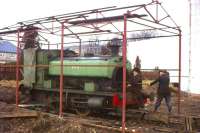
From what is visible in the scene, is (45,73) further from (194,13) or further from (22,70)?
(194,13)

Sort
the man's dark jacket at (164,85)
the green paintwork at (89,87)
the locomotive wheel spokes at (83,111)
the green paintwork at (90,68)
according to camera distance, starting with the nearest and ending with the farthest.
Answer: the green paintwork at (90,68) → the green paintwork at (89,87) → the locomotive wheel spokes at (83,111) → the man's dark jacket at (164,85)

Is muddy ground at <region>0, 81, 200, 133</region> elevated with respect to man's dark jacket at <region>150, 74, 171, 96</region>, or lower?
lower

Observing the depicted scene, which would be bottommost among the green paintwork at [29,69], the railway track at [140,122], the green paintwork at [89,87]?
the railway track at [140,122]

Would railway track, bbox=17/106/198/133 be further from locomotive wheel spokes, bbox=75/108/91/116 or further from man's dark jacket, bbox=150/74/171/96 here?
man's dark jacket, bbox=150/74/171/96

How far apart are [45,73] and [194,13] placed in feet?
43.2

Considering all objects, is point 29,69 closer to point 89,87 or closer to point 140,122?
Result: point 89,87

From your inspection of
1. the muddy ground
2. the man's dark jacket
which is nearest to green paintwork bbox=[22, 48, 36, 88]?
the muddy ground

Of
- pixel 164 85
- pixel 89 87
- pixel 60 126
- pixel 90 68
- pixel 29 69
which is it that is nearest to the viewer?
pixel 60 126

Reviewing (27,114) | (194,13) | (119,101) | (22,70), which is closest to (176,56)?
(194,13)

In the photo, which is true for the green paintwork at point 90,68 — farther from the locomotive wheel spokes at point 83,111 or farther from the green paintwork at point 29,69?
the locomotive wheel spokes at point 83,111

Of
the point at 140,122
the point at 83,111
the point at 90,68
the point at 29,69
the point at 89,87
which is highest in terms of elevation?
the point at 90,68

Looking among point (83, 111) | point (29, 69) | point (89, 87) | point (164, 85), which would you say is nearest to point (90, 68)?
point (89, 87)

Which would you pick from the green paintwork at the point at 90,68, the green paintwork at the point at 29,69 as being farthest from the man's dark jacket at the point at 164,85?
the green paintwork at the point at 29,69

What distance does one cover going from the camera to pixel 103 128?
12984 mm
